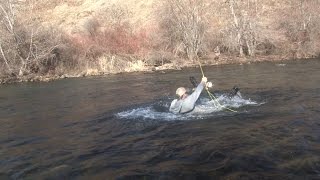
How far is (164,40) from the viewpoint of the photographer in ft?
159

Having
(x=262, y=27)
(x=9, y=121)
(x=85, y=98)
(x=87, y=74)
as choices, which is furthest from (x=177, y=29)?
(x=9, y=121)

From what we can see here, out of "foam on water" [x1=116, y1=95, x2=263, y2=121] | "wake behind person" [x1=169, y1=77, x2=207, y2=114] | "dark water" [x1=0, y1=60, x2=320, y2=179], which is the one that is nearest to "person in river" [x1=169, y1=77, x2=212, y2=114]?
"wake behind person" [x1=169, y1=77, x2=207, y2=114]

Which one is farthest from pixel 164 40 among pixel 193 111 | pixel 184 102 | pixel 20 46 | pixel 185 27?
pixel 184 102

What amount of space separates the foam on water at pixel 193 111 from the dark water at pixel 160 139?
0.79 feet

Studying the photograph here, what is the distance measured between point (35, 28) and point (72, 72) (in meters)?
6.44

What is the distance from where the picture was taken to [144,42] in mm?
49656

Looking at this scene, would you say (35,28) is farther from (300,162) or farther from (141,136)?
(300,162)

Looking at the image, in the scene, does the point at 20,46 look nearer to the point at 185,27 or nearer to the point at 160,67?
the point at 160,67

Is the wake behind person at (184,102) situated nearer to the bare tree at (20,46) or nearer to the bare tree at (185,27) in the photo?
the bare tree at (20,46)

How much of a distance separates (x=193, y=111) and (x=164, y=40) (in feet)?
107

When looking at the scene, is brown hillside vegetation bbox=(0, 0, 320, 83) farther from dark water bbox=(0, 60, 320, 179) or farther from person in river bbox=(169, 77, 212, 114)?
person in river bbox=(169, 77, 212, 114)

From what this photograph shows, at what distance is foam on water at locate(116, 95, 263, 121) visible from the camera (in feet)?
54.4

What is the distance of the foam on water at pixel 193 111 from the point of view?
54.4ft

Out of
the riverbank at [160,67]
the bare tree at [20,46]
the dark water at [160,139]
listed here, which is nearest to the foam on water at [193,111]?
the dark water at [160,139]
